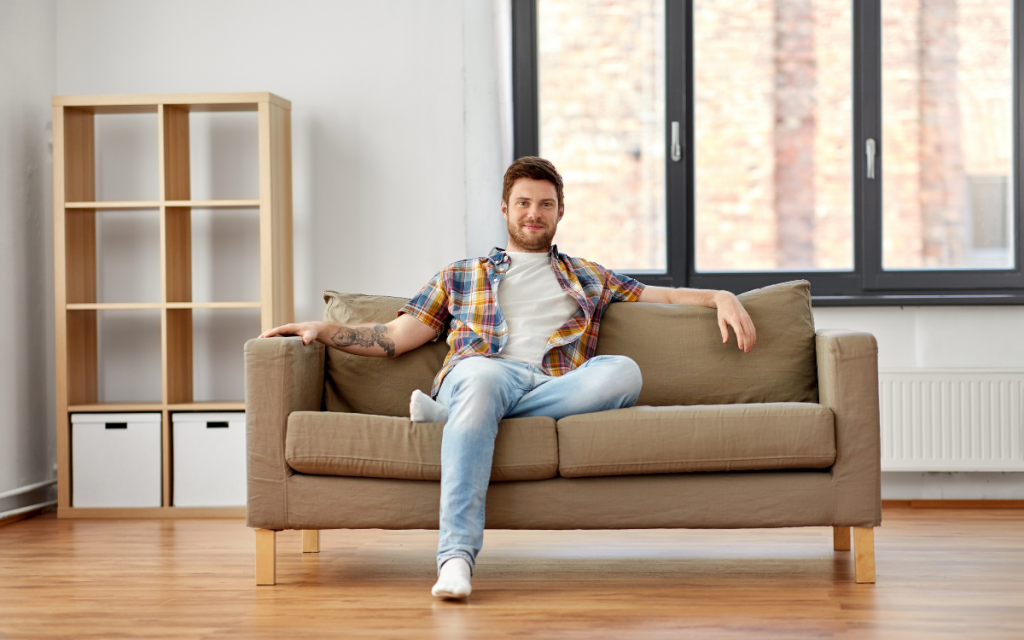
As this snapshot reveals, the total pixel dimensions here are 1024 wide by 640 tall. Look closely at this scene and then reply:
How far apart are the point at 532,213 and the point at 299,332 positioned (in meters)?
0.75

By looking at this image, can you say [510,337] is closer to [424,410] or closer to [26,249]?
[424,410]

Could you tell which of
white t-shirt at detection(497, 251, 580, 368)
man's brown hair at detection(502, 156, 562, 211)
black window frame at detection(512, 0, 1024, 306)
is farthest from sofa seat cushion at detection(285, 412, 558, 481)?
black window frame at detection(512, 0, 1024, 306)

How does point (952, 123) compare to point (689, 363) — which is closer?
point (689, 363)

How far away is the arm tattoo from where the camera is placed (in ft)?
8.25

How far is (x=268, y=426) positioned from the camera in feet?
7.55

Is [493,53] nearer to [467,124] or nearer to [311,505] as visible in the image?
[467,124]

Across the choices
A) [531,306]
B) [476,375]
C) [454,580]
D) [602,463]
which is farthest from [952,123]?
[454,580]

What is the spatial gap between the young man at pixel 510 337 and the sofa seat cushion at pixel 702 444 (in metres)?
0.13

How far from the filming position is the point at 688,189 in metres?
3.68

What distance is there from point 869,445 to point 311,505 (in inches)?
54.7

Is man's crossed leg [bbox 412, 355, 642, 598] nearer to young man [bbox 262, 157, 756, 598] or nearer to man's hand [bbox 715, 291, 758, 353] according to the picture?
young man [bbox 262, 157, 756, 598]

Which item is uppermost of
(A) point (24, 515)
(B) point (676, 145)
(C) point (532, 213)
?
(B) point (676, 145)

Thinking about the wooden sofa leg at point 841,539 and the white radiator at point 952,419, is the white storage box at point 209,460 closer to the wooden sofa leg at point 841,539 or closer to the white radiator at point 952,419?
the wooden sofa leg at point 841,539

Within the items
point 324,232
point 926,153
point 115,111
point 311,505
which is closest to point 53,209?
point 115,111
